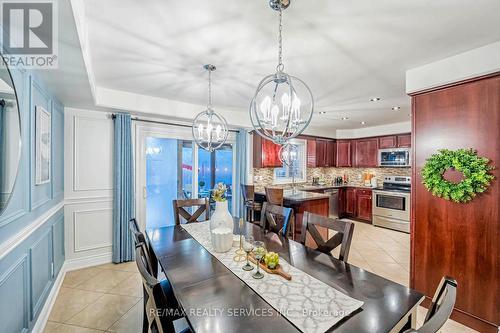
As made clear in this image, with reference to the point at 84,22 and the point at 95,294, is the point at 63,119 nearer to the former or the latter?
the point at 84,22

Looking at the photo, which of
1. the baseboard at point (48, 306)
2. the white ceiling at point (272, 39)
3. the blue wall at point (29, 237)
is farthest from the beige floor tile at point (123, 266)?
the white ceiling at point (272, 39)

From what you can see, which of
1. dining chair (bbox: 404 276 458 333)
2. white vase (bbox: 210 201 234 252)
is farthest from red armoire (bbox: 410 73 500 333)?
white vase (bbox: 210 201 234 252)

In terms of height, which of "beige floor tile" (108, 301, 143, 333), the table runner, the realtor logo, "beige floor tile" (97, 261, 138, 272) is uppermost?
the realtor logo

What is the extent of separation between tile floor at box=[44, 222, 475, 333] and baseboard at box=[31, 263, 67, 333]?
0.13 ft

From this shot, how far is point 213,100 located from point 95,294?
311 cm

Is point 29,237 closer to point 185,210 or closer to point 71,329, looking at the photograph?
point 71,329

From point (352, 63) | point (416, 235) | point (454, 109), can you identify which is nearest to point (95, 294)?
point (416, 235)

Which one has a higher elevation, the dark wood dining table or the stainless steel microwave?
the stainless steel microwave

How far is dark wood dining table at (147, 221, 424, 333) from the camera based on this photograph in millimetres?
1038

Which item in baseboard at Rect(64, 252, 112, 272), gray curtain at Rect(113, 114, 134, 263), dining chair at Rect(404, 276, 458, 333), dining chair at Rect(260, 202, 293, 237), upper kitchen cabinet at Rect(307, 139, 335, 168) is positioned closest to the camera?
dining chair at Rect(404, 276, 458, 333)

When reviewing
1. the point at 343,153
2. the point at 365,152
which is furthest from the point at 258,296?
the point at 343,153

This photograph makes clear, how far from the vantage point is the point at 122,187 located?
356 centimetres

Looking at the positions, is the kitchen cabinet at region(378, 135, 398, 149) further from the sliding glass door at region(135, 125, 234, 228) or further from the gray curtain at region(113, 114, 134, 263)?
the gray curtain at region(113, 114, 134, 263)

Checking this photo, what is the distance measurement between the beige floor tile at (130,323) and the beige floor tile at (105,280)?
68 cm
